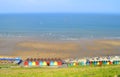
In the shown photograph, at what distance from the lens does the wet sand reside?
219 ft

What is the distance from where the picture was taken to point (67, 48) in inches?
2911

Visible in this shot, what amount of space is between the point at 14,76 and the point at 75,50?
135ft

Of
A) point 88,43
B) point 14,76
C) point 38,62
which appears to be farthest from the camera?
point 88,43

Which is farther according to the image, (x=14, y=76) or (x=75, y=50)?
(x=75, y=50)

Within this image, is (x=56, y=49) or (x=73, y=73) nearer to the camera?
(x=73, y=73)

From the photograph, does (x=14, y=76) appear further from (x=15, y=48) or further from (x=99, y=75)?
(x=15, y=48)

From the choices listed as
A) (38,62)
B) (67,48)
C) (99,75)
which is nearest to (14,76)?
(99,75)

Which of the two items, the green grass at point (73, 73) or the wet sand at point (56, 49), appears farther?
the wet sand at point (56, 49)

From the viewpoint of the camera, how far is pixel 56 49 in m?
72.3

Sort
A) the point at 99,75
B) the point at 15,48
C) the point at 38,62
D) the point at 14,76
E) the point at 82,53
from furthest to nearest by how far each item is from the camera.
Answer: the point at 15,48 < the point at 82,53 < the point at 38,62 < the point at 14,76 < the point at 99,75

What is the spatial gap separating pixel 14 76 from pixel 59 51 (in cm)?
3880

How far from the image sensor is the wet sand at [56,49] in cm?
6669

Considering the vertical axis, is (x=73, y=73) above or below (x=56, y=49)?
below

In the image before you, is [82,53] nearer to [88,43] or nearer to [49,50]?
[49,50]
